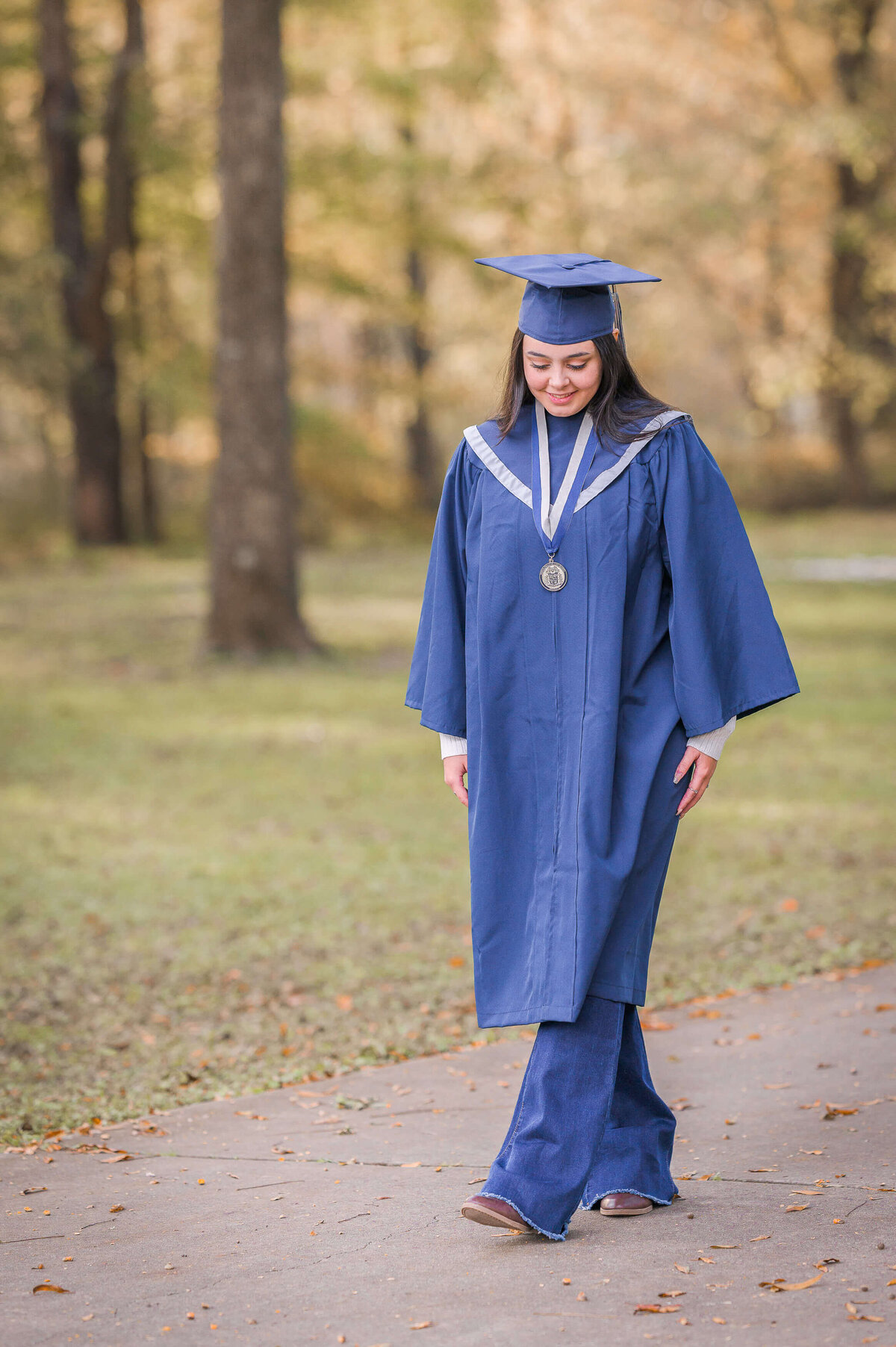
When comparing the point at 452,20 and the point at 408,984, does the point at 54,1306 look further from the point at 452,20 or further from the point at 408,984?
the point at 452,20

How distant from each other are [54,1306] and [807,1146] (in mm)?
1941

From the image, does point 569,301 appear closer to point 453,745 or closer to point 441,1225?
point 453,745

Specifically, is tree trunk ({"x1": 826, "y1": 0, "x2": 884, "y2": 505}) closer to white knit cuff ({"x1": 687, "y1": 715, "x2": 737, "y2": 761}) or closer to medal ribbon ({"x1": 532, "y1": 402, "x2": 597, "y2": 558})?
medal ribbon ({"x1": 532, "y1": 402, "x2": 597, "y2": 558})

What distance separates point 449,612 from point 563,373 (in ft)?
2.09

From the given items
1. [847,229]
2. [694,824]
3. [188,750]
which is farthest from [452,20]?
[694,824]

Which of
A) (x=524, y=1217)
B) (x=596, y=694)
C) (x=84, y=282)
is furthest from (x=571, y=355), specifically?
(x=84, y=282)

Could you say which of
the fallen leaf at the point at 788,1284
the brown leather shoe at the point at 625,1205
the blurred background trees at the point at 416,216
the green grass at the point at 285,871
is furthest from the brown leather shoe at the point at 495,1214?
the blurred background trees at the point at 416,216

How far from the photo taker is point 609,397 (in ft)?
11.9

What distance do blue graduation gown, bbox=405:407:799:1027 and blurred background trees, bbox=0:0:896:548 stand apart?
16.4m

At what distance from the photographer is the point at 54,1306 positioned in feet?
10.5

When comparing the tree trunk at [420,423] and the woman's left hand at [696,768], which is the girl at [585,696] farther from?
the tree trunk at [420,423]

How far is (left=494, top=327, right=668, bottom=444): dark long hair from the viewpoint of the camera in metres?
3.60

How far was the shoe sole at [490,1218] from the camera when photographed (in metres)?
3.45

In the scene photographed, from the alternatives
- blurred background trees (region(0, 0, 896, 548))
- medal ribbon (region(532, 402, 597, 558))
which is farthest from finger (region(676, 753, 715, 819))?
blurred background trees (region(0, 0, 896, 548))
